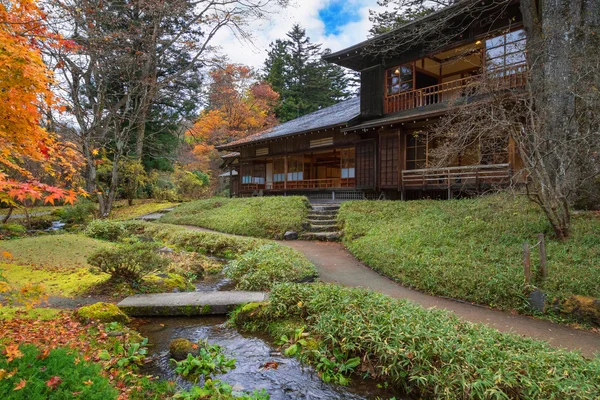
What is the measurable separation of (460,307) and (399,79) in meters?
11.9

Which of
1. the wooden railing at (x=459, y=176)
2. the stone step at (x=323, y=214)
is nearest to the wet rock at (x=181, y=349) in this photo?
the wooden railing at (x=459, y=176)

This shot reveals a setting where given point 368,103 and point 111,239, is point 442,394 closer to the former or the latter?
point 111,239

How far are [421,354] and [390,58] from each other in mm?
14080

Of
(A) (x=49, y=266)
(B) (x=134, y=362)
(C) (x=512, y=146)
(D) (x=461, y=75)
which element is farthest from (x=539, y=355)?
(D) (x=461, y=75)

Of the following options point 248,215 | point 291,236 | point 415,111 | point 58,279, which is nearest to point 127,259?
point 58,279

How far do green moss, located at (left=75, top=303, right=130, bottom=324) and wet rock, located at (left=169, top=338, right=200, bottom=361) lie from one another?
3.78ft

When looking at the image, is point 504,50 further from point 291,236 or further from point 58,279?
point 58,279

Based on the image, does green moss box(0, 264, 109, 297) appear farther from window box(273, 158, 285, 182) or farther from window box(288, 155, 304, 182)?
window box(273, 158, 285, 182)

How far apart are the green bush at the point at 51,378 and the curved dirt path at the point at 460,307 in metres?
4.45

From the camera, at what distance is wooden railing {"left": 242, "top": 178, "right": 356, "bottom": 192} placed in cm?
1659

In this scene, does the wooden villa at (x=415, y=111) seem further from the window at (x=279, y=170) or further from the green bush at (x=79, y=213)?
the green bush at (x=79, y=213)

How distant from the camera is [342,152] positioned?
17.1m

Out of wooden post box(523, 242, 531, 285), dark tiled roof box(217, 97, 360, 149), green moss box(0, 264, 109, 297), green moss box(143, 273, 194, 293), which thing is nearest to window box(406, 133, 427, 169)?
dark tiled roof box(217, 97, 360, 149)

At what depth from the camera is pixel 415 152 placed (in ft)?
44.8
